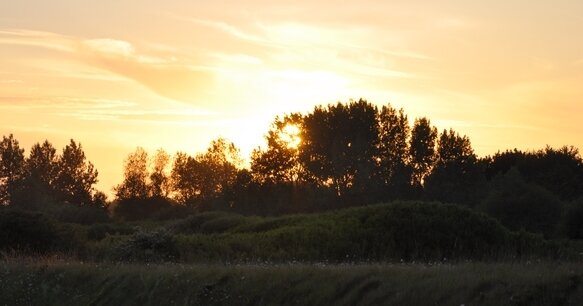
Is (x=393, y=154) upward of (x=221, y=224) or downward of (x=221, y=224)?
upward

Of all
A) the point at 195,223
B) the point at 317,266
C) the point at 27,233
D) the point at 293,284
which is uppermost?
the point at 195,223

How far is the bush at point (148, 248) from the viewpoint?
96.2ft

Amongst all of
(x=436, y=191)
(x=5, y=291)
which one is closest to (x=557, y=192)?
(x=436, y=191)

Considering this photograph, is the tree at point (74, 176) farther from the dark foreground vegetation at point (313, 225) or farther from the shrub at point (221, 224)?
the shrub at point (221, 224)

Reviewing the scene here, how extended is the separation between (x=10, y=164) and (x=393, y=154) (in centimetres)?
4723

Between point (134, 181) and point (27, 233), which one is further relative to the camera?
point (134, 181)

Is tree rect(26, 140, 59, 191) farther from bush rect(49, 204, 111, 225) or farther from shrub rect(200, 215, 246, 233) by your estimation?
shrub rect(200, 215, 246, 233)

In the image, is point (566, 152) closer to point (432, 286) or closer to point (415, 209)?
point (415, 209)

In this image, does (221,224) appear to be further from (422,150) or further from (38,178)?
(38,178)

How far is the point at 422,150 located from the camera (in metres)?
84.7

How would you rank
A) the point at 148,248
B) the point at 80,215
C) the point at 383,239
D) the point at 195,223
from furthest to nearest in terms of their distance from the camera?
the point at 80,215 < the point at 195,223 < the point at 383,239 < the point at 148,248

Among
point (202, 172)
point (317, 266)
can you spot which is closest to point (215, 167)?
point (202, 172)

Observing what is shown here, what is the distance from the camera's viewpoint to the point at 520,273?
1579cm

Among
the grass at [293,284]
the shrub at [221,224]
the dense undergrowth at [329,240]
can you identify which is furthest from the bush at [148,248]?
the shrub at [221,224]
